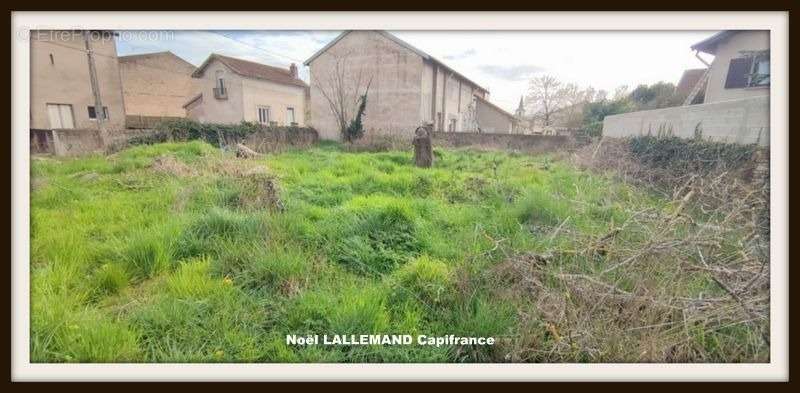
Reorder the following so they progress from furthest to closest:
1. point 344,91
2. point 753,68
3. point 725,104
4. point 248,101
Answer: point 344,91 < point 248,101 < point 725,104 < point 753,68

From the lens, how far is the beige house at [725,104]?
1911mm

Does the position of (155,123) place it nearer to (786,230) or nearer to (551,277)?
(551,277)

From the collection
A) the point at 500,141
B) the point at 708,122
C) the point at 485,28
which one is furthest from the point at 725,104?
the point at 500,141

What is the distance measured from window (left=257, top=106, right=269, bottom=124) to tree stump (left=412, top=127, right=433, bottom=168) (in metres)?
4.27

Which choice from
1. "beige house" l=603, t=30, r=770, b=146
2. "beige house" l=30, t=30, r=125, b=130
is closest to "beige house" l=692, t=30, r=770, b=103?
"beige house" l=603, t=30, r=770, b=146

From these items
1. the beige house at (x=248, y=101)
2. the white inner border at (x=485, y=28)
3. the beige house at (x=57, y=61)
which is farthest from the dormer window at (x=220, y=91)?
the white inner border at (x=485, y=28)

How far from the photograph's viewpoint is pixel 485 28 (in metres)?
1.85

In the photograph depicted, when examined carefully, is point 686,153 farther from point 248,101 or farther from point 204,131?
point 204,131

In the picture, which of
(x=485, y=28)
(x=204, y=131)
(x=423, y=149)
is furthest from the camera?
(x=204, y=131)

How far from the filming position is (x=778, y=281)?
5.99ft

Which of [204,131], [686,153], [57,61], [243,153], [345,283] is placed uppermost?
[204,131]

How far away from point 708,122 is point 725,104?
0.75 meters

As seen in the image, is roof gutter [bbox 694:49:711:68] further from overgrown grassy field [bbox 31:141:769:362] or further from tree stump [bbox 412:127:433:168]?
tree stump [bbox 412:127:433:168]

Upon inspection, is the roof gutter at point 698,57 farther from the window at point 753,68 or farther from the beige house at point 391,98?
the beige house at point 391,98
